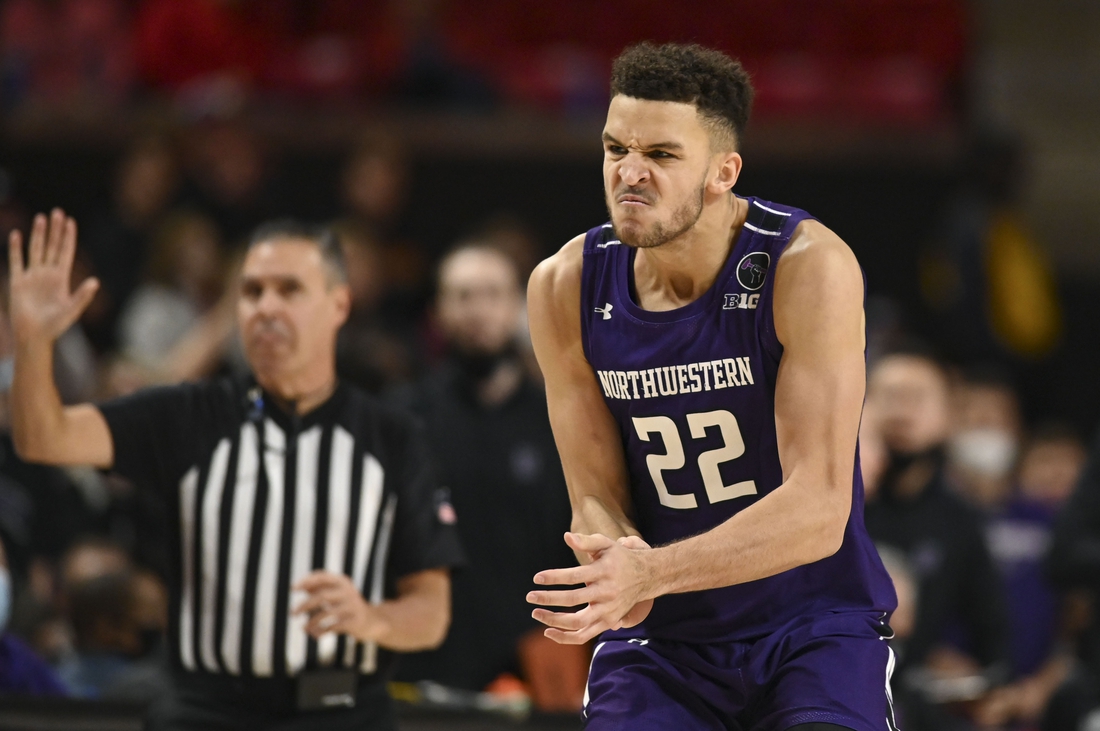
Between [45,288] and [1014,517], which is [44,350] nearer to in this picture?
[45,288]

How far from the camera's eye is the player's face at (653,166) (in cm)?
332

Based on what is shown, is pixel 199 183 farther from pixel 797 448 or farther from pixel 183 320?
pixel 797 448

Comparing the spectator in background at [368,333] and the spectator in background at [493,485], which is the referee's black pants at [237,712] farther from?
the spectator in background at [368,333]

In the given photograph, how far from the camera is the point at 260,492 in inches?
172

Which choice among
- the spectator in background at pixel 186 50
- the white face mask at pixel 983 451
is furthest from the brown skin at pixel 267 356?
the spectator in background at pixel 186 50

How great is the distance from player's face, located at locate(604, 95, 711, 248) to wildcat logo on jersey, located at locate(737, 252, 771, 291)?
0.22 meters

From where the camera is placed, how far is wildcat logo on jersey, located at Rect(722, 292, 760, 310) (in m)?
3.45

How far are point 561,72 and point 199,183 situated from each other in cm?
368

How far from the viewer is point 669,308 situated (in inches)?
139

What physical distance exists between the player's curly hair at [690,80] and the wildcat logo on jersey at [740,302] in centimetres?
38

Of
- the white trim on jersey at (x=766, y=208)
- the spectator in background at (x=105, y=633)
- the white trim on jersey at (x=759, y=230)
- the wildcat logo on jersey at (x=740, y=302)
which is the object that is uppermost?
the white trim on jersey at (x=766, y=208)

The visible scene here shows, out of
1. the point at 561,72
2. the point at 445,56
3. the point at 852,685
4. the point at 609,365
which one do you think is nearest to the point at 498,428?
the point at 609,365

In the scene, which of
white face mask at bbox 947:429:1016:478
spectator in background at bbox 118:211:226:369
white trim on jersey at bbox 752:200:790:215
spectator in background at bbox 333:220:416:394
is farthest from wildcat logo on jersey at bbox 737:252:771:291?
white face mask at bbox 947:429:1016:478

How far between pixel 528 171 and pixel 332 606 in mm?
6585
